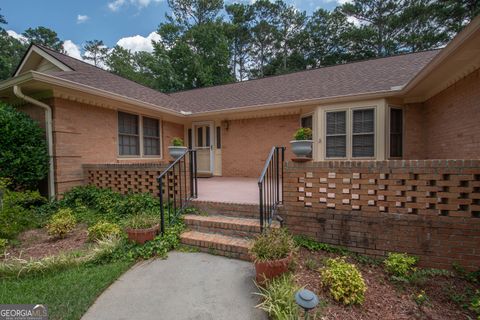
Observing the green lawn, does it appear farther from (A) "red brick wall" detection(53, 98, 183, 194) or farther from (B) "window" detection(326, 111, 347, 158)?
(B) "window" detection(326, 111, 347, 158)

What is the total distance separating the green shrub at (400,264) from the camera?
8.77 ft

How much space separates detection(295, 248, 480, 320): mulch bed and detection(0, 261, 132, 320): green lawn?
223 cm

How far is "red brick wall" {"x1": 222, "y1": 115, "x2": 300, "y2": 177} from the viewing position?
7602 mm

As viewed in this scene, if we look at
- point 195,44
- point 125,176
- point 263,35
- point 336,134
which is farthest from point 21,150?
point 263,35

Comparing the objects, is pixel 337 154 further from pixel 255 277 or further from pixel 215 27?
pixel 215 27

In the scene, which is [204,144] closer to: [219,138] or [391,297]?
[219,138]

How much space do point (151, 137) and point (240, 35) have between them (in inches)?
836

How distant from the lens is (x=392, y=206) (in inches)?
118

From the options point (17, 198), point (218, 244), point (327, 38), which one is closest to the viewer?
point (218, 244)

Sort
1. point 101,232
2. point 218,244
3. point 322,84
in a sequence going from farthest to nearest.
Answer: point 322,84 < point 101,232 < point 218,244

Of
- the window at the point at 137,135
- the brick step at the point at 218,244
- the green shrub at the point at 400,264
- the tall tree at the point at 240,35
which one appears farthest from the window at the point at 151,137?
the tall tree at the point at 240,35

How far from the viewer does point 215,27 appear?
21.3 m

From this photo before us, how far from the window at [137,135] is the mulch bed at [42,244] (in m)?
2.96

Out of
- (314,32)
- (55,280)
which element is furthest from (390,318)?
(314,32)
